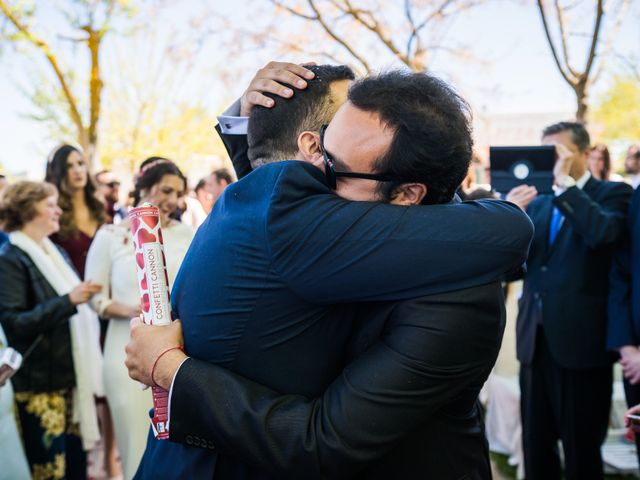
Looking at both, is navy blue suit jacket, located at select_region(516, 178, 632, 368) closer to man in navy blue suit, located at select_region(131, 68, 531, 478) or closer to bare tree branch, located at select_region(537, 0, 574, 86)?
man in navy blue suit, located at select_region(131, 68, 531, 478)

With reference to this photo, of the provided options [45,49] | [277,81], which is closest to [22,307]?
[277,81]

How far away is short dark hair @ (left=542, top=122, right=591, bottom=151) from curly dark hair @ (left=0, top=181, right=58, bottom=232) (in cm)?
366

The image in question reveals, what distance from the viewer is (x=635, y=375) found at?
3.59 meters

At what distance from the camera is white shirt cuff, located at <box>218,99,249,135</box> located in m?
2.12

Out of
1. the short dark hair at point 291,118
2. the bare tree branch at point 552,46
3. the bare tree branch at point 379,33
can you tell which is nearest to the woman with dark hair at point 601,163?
the bare tree branch at point 552,46

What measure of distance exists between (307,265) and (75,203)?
15.6 feet

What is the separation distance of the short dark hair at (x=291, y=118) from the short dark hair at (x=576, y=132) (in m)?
2.93

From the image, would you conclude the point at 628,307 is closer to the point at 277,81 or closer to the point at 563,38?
the point at 277,81

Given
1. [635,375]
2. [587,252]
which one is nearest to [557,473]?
[635,375]

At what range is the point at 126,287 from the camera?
4.37 meters

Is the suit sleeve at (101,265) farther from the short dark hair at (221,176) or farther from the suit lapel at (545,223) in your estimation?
the suit lapel at (545,223)

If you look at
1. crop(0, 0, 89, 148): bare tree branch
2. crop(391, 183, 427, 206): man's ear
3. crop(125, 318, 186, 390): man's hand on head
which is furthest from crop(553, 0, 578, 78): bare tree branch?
crop(0, 0, 89, 148): bare tree branch

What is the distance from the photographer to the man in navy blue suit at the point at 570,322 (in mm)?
3920

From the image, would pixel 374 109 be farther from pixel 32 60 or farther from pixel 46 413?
pixel 32 60
